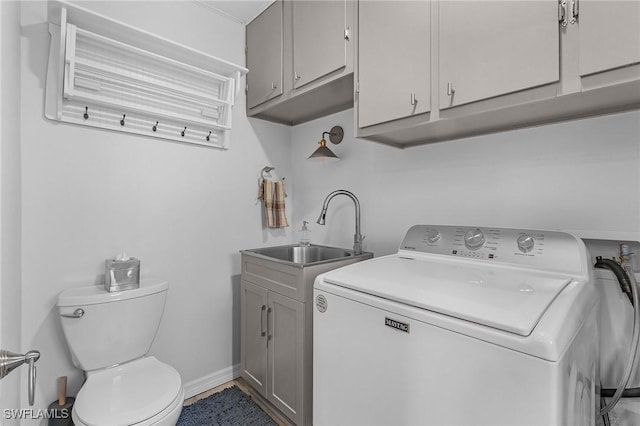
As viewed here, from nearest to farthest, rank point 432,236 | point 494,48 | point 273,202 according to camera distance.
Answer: point 494,48 < point 432,236 < point 273,202

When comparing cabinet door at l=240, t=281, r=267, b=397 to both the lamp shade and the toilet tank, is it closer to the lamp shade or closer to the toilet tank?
the toilet tank

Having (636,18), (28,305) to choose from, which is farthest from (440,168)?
(28,305)

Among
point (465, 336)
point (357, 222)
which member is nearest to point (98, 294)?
point (357, 222)

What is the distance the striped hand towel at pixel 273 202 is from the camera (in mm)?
2439

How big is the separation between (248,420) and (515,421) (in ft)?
5.14

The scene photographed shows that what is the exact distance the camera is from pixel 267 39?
7.10 feet

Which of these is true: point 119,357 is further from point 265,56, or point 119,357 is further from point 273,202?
point 265,56

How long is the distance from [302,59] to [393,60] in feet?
2.22

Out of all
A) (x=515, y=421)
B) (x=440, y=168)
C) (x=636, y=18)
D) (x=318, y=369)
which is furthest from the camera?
(x=440, y=168)

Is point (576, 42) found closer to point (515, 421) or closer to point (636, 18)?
point (636, 18)

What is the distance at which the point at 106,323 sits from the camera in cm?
157

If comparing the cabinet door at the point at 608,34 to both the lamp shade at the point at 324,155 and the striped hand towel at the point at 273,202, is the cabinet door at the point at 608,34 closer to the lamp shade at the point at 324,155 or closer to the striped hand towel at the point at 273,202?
the lamp shade at the point at 324,155

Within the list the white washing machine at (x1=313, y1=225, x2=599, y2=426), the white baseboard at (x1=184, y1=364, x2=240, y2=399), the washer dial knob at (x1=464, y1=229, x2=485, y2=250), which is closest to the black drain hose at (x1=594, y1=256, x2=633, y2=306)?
the white washing machine at (x1=313, y1=225, x2=599, y2=426)

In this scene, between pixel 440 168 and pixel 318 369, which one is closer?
pixel 318 369
